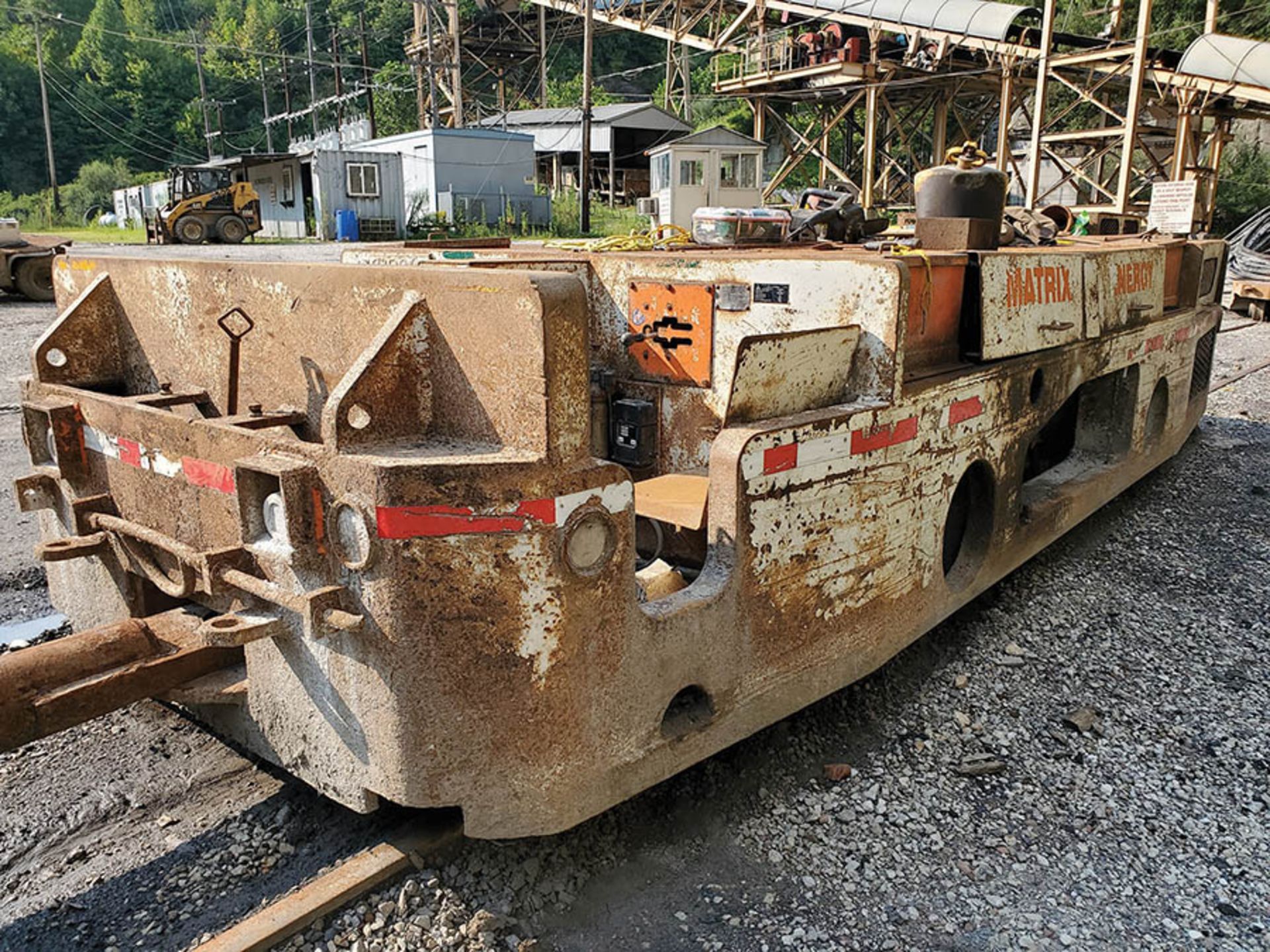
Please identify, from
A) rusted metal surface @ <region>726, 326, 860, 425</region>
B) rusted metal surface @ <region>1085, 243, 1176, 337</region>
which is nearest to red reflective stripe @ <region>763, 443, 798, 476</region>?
rusted metal surface @ <region>726, 326, 860, 425</region>

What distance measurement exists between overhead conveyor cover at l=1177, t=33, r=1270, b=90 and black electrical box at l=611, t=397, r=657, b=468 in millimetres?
15882

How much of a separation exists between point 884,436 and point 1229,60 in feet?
53.4

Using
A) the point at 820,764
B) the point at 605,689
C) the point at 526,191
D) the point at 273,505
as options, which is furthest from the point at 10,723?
the point at 526,191

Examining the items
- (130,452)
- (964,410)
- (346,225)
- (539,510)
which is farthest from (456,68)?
(539,510)

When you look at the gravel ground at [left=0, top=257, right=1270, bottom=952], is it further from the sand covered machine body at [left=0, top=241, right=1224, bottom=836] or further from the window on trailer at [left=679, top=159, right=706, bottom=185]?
the window on trailer at [left=679, top=159, right=706, bottom=185]

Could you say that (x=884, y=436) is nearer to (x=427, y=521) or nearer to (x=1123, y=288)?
(x=427, y=521)

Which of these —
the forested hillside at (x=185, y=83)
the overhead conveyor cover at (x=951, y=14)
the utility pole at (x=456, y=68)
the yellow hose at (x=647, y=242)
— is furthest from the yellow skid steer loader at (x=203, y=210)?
the yellow hose at (x=647, y=242)

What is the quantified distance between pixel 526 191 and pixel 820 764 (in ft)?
118

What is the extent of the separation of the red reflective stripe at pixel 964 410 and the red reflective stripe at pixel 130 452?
8.33ft

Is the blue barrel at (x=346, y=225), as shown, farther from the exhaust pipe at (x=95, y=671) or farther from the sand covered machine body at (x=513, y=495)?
the exhaust pipe at (x=95, y=671)

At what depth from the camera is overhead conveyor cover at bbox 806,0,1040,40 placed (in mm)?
19406

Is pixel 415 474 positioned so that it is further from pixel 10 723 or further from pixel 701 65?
pixel 701 65

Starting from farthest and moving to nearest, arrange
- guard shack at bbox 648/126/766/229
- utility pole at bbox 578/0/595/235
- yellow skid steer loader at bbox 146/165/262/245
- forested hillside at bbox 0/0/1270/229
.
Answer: forested hillside at bbox 0/0/1270/229 → yellow skid steer loader at bbox 146/165/262/245 → utility pole at bbox 578/0/595/235 → guard shack at bbox 648/126/766/229

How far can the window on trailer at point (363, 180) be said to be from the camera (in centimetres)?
3478
